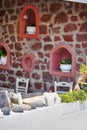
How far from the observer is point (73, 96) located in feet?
11.4

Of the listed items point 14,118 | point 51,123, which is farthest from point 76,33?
point 14,118

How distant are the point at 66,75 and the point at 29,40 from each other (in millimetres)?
1154

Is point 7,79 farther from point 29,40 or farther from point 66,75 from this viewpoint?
point 66,75

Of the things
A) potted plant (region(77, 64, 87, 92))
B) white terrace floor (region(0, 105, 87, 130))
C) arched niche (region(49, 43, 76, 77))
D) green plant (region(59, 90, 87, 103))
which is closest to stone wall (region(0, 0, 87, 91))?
arched niche (region(49, 43, 76, 77))

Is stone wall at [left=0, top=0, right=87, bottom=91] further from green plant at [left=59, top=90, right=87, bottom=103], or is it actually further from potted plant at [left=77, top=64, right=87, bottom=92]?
green plant at [left=59, top=90, right=87, bottom=103]

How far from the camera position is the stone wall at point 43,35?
5566 millimetres

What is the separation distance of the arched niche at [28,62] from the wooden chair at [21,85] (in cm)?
22

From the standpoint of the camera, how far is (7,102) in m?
2.93

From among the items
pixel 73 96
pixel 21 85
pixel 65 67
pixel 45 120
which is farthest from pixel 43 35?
pixel 45 120

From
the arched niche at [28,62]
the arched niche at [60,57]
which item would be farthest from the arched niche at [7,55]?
the arched niche at [60,57]

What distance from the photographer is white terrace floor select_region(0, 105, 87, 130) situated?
2.74m

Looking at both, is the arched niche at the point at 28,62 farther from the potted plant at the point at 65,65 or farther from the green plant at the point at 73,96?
the green plant at the point at 73,96

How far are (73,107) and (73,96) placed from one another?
176 millimetres

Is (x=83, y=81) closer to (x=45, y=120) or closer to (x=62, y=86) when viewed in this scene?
(x=45, y=120)
